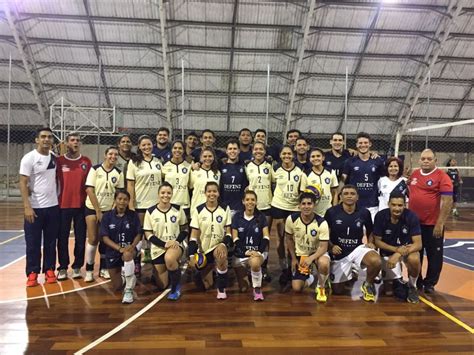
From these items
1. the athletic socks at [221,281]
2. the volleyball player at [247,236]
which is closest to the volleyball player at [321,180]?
the volleyball player at [247,236]

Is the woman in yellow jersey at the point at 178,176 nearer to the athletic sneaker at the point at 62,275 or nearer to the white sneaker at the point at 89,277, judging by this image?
the white sneaker at the point at 89,277

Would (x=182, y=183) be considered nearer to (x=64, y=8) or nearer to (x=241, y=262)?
(x=241, y=262)

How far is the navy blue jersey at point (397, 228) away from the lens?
391 cm

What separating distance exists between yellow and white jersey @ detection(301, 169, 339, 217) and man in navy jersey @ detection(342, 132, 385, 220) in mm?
224

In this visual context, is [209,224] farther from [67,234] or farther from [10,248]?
[10,248]

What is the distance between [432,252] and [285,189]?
69.2 inches

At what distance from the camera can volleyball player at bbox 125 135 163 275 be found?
4441 millimetres

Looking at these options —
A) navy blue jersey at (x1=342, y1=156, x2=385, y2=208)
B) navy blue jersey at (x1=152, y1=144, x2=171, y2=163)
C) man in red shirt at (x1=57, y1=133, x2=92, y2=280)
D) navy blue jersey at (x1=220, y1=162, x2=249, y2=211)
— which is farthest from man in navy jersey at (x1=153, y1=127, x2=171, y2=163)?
navy blue jersey at (x1=342, y1=156, x2=385, y2=208)

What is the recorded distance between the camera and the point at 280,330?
10.2ft

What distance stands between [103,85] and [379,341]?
12124mm

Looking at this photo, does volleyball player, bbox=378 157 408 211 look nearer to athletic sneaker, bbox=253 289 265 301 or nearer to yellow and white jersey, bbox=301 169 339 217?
yellow and white jersey, bbox=301 169 339 217

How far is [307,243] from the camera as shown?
4066 mm

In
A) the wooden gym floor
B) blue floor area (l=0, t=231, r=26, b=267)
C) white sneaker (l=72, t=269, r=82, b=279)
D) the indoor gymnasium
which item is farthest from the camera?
blue floor area (l=0, t=231, r=26, b=267)

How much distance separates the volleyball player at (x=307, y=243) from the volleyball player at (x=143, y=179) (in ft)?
5.37
